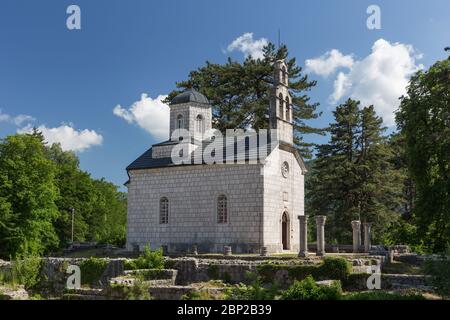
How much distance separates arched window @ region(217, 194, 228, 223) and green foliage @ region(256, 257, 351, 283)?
27.3ft

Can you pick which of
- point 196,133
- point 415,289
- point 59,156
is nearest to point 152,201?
point 196,133

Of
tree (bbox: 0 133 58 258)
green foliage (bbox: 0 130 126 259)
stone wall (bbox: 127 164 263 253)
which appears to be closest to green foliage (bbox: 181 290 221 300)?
stone wall (bbox: 127 164 263 253)

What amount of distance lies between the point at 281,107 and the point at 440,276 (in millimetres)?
18068

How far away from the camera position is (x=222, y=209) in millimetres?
28969

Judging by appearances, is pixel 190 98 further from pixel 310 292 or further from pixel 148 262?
pixel 310 292

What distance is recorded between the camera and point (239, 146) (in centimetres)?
3003

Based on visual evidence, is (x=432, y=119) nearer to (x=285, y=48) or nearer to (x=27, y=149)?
(x=285, y=48)

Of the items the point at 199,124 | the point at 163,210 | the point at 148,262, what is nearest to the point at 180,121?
the point at 199,124

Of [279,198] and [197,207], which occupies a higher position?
[279,198]

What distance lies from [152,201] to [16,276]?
10843mm

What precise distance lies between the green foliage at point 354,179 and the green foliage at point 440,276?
22722mm

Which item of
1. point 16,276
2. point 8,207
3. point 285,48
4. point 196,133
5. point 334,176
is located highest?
point 285,48

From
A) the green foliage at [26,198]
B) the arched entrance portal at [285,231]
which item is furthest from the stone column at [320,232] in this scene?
the green foliage at [26,198]

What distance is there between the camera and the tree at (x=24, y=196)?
33.3 metres
